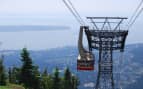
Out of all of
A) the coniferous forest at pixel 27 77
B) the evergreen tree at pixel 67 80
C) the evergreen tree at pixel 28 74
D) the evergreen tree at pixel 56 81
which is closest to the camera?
the coniferous forest at pixel 27 77

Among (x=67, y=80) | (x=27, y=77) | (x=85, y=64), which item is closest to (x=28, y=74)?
(x=27, y=77)

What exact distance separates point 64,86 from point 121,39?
37.4 meters

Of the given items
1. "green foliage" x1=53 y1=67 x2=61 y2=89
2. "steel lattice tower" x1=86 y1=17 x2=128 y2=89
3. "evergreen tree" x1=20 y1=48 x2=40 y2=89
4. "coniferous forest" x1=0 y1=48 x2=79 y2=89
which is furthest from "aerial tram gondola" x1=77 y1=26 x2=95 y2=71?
"green foliage" x1=53 y1=67 x2=61 y2=89

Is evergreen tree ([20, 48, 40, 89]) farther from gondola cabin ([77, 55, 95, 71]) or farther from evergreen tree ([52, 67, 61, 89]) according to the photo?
gondola cabin ([77, 55, 95, 71])

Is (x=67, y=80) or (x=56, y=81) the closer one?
(x=56, y=81)

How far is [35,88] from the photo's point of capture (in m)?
61.6

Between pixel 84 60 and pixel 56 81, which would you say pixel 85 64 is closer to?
pixel 84 60

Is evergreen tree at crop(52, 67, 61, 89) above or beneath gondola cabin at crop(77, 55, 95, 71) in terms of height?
beneath

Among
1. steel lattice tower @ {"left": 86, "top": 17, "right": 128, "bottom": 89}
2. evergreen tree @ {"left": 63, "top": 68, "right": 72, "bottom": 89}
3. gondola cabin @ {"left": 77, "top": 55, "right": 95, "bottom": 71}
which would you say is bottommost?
evergreen tree @ {"left": 63, "top": 68, "right": 72, "bottom": 89}

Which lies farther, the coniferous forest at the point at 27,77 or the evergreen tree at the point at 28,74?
the evergreen tree at the point at 28,74

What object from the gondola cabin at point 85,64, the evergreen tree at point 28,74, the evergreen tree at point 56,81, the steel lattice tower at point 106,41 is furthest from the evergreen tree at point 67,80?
the gondola cabin at point 85,64

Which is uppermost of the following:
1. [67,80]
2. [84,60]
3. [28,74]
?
[84,60]

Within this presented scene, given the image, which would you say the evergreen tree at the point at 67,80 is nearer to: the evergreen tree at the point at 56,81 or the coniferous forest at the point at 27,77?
the coniferous forest at the point at 27,77

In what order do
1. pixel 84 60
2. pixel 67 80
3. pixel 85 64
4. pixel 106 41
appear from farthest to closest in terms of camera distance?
pixel 67 80, pixel 106 41, pixel 85 64, pixel 84 60
